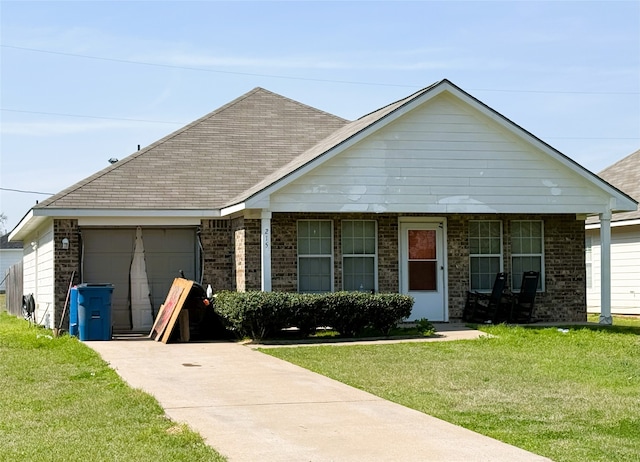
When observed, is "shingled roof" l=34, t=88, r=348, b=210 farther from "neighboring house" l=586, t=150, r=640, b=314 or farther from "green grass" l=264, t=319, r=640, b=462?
"neighboring house" l=586, t=150, r=640, b=314

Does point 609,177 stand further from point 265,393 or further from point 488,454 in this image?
point 488,454

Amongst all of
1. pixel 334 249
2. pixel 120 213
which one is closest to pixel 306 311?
pixel 334 249

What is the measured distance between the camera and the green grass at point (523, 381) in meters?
9.03

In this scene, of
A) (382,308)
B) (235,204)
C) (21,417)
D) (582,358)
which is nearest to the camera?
(21,417)

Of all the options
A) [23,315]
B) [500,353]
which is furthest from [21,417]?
[23,315]

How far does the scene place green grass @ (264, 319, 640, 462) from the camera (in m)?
9.03

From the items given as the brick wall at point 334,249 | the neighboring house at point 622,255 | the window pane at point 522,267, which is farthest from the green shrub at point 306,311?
the neighboring house at point 622,255

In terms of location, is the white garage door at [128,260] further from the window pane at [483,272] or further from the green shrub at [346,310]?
the window pane at [483,272]

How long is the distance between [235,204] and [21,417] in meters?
9.58

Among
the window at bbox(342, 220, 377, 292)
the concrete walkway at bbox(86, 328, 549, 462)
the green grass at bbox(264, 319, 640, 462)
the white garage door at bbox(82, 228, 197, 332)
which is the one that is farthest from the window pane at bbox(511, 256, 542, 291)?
the concrete walkway at bbox(86, 328, 549, 462)

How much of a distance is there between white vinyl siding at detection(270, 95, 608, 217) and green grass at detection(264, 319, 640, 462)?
2.93 m

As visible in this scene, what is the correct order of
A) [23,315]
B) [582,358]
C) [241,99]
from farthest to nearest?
[23,315] → [241,99] → [582,358]

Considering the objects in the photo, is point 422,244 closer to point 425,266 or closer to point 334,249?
point 425,266

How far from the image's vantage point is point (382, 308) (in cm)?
1783
